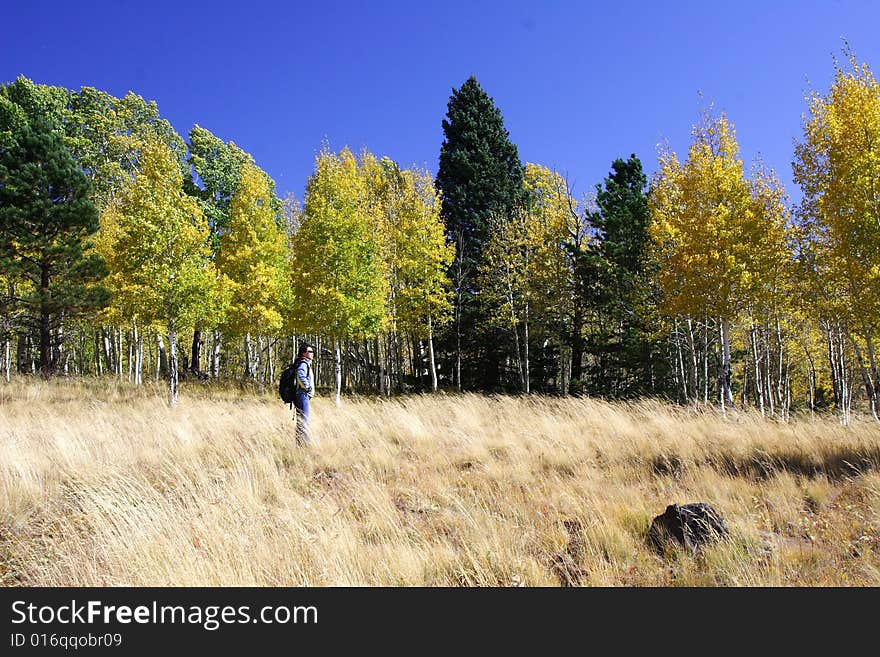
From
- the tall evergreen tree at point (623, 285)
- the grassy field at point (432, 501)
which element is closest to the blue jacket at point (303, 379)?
the grassy field at point (432, 501)

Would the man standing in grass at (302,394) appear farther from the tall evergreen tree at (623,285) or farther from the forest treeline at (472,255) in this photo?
the tall evergreen tree at (623,285)

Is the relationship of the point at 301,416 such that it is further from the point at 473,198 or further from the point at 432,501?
the point at 473,198

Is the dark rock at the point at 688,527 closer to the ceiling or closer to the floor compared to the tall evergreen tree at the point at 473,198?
closer to the floor

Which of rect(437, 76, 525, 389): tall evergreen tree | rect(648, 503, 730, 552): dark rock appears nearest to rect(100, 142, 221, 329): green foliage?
rect(437, 76, 525, 389): tall evergreen tree

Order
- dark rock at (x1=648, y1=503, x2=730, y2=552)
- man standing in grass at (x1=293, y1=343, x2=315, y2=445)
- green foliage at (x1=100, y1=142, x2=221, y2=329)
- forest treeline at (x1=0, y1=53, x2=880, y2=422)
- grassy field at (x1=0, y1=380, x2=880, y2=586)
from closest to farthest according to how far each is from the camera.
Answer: grassy field at (x1=0, y1=380, x2=880, y2=586) → dark rock at (x1=648, y1=503, x2=730, y2=552) → man standing in grass at (x1=293, y1=343, x2=315, y2=445) → forest treeline at (x1=0, y1=53, x2=880, y2=422) → green foliage at (x1=100, y1=142, x2=221, y2=329)

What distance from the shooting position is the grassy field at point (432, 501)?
3.75 meters

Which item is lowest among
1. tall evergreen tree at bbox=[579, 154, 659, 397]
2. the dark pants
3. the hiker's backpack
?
the dark pants

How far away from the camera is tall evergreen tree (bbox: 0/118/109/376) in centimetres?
1955

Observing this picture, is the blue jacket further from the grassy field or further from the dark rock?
the dark rock

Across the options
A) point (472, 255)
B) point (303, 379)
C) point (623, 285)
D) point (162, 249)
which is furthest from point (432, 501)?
point (472, 255)

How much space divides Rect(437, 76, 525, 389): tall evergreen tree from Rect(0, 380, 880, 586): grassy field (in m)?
15.6

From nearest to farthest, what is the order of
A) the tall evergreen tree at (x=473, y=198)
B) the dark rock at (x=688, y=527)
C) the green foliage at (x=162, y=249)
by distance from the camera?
the dark rock at (x=688, y=527), the green foliage at (x=162, y=249), the tall evergreen tree at (x=473, y=198)

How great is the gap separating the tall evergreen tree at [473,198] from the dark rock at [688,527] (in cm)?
1923
